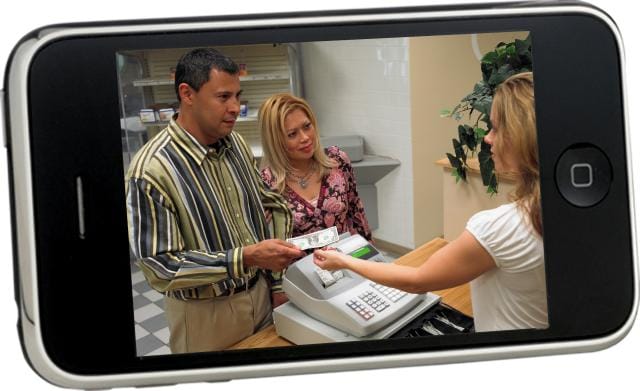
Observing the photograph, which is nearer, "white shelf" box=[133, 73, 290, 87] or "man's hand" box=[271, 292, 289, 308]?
"white shelf" box=[133, 73, 290, 87]

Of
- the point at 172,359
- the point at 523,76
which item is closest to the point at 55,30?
the point at 172,359

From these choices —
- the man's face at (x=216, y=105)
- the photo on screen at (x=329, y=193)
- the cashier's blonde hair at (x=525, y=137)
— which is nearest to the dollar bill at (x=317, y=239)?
the photo on screen at (x=329, y=193)

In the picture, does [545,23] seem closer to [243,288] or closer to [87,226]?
[243,288]

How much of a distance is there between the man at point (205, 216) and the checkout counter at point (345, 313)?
0.03m

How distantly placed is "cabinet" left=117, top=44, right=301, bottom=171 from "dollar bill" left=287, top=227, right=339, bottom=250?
0.17m

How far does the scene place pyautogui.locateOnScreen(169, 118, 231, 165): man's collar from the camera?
1045 mm

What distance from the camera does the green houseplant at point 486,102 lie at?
1.05 meters

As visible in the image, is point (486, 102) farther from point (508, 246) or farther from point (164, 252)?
point (164, 252)

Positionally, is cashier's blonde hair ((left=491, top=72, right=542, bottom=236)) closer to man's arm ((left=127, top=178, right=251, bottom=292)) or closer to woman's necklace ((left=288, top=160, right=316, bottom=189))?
woman's necklace ((left=288, top=160, right=316, bottom=189))

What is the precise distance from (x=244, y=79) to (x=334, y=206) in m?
0.27

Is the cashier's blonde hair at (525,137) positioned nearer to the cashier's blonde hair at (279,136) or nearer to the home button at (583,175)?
the home button at (583,175)

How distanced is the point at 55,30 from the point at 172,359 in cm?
60

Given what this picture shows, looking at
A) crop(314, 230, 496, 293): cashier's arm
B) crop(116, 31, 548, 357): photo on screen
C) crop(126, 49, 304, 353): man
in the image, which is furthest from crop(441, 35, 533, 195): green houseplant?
crop(126, 49, 304, 353): man

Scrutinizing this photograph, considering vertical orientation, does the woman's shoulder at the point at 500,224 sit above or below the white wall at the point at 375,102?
below
